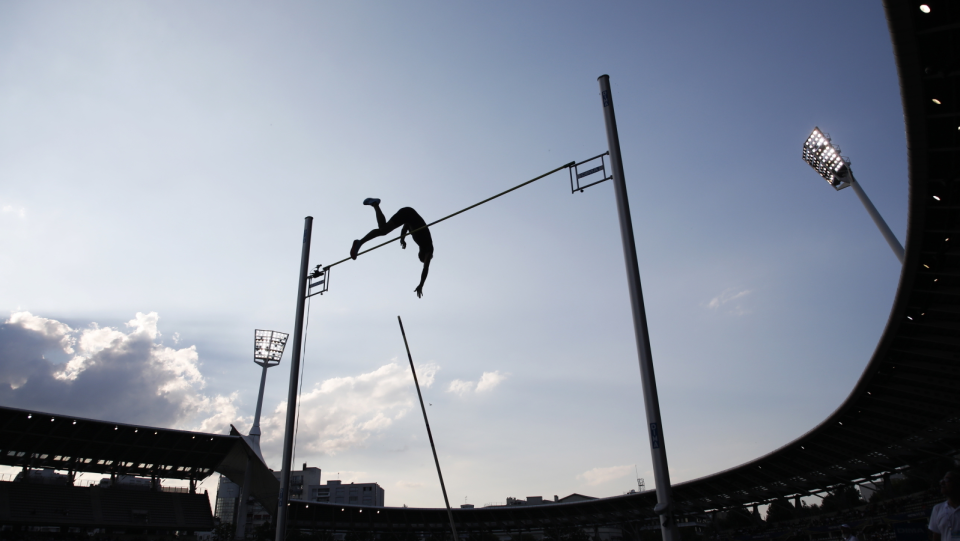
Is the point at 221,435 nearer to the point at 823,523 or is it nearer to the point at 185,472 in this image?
the point at 185,472

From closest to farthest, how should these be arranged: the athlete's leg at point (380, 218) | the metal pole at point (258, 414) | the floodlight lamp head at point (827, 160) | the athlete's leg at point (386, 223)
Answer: the athlete's leg at point (386, 223)
the athlete's leg at point (380, 218)
the floodlight lamp head at point (827, 160)
the metal pole at point (258, 414)

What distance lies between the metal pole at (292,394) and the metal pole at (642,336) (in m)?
5.52

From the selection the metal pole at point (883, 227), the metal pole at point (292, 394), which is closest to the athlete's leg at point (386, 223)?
the metal pole at point (292, 394)

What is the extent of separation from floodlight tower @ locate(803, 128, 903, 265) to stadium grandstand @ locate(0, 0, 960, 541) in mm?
4988

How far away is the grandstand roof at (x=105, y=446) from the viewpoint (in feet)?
82.7

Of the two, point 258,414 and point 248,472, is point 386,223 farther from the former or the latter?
point 258,414

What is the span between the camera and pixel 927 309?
14.3 metres

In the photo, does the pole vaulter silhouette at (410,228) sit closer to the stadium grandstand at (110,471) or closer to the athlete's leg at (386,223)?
the athlete's leg at (386,223)

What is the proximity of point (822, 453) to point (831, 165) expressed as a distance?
1310cm

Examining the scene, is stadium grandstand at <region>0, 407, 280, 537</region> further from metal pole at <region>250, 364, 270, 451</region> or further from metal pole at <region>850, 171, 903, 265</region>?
metal pole at <region>850, 171, 903, 265</region>

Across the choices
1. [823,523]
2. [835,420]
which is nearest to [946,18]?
[835,420]

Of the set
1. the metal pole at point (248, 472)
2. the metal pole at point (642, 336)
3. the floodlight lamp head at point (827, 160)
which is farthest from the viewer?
the metal pole at point (248, 472)

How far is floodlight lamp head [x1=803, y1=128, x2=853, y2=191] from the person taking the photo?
67.6ft

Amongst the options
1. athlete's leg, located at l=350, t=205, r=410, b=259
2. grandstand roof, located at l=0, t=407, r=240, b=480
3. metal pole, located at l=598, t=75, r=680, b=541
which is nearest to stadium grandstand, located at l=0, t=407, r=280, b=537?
grandstand roof, located at l=0, t=407, r=240, b=480
